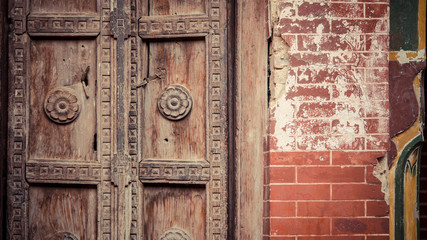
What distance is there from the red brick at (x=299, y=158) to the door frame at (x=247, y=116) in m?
0.21

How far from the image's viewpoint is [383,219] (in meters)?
2.03

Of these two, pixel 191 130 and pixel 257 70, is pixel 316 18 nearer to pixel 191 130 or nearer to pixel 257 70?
pixel 257 70

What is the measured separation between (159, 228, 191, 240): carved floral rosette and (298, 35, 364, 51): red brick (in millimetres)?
1140

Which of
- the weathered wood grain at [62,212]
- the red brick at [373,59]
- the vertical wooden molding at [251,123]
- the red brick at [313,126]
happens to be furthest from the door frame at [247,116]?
the weathered wood grain at [62,212]

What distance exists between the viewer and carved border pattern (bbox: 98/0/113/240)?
2.30m

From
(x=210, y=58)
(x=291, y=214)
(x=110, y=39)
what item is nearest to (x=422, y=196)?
(x=291, y=214)

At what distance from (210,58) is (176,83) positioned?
0.23 m

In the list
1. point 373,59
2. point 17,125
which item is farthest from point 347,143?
point 17,125

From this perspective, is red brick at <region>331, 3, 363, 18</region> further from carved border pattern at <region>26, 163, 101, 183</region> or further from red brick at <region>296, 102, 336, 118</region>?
carved border pattern at <region>26, 163, 101, 183</region>

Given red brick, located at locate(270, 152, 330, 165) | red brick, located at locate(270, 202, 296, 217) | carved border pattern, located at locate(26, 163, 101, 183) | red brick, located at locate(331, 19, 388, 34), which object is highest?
red brick, located at locate(331, 19, 388, 34)

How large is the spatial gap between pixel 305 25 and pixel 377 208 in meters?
0.94

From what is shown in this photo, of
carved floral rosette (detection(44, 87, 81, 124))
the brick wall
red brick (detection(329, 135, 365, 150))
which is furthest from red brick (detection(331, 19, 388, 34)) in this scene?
carved floral rosette (detection(44, 87, 81, 124))

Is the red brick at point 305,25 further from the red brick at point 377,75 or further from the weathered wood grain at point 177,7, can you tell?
the weathered wood grain at point 177,7

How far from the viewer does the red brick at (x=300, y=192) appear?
2039 mm
